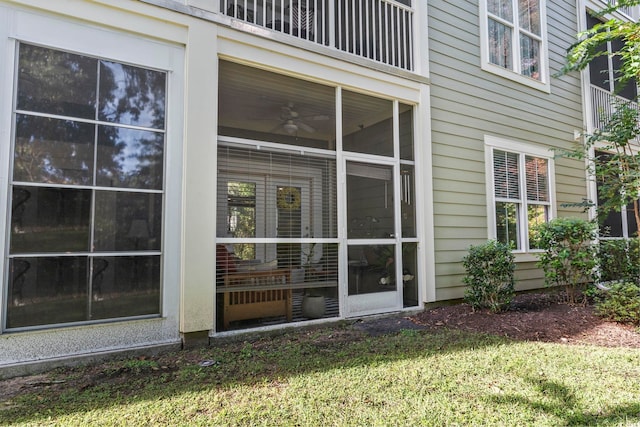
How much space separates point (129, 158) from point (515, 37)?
22.0 ft

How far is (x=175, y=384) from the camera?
2.75 metres

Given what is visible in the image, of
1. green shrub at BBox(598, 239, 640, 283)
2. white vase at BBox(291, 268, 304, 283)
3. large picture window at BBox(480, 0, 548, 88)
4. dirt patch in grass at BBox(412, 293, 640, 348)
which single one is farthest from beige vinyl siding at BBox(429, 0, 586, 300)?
white vase at BBox(291, 268, 304, 283)

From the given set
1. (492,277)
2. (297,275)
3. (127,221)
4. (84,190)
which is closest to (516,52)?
(492,277)

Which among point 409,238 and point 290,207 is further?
point 409,238

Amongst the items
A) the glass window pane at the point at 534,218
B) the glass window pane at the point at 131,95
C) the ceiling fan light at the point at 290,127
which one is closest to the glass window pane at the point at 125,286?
the glass window pane at the point at 131,95

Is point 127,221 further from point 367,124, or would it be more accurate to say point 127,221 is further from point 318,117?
point 367,124

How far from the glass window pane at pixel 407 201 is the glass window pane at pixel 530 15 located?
4.05 metres

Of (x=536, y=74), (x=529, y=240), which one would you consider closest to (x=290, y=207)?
(x=529, y=240)

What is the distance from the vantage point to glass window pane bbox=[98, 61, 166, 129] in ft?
11.1

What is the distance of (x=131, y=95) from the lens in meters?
3.48

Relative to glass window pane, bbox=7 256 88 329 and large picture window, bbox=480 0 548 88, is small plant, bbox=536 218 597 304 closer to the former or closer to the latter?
large picture window, bbox=480 0 548 88

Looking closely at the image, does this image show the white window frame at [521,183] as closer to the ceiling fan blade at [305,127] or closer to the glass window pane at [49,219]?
the ceiling fan blade at [305,127]

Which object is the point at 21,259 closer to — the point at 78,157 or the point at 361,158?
the point at 78,157

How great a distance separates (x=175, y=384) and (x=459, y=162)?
4845 millimetres
